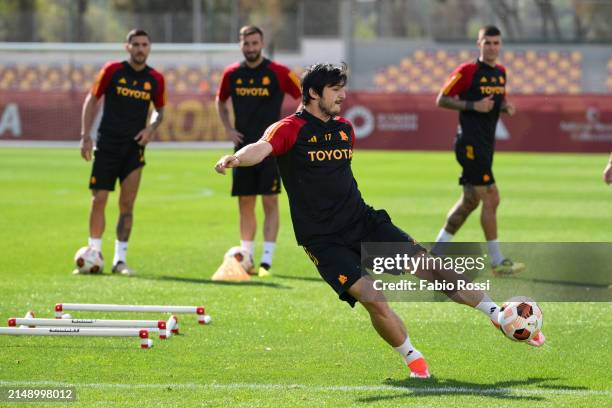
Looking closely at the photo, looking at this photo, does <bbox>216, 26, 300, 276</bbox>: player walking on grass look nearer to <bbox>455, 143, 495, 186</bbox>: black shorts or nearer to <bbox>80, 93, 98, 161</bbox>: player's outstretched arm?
<bbox>80, 93, 98, 161</bbox>: player's outstretched arm

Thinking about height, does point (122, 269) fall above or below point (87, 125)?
below

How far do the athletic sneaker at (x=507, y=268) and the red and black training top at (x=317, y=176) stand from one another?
5.04 m

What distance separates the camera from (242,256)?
1188cm

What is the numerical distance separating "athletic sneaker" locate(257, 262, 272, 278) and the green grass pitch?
0.14 metres

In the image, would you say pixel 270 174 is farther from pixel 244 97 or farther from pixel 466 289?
pixel 466 289

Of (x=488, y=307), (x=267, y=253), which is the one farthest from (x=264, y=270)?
(x=488, y=307)

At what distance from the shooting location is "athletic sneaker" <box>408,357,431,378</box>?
23.3 ft

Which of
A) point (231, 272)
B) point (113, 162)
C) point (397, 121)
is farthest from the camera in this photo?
point (397, 121)

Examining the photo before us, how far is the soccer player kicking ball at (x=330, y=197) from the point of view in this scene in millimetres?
A: 7180

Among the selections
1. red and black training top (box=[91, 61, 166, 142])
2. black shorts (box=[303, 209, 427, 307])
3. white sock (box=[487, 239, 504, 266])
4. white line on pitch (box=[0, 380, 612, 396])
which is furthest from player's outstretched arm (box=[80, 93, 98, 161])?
white line on pitch (box=[0, 380, 612, 396])

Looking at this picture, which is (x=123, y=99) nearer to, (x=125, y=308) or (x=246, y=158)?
(x=125, y=308)

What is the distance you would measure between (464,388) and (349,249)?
3.83ft

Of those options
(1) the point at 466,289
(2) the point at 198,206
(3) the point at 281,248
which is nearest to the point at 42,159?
(2) the point at 198,206

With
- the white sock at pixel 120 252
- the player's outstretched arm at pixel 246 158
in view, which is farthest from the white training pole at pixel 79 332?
the white sock at pixel 120 252
